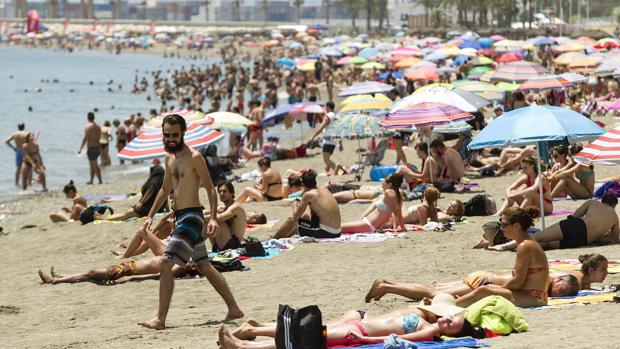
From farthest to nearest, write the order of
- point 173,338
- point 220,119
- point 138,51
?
point 138,51, point 220,119, point 173,338

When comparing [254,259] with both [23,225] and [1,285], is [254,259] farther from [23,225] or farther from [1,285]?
[23,225]

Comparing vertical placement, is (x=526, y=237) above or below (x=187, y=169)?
below

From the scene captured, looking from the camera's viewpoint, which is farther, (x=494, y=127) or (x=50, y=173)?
(x=50, y=173)

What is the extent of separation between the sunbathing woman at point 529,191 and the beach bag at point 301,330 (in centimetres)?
497

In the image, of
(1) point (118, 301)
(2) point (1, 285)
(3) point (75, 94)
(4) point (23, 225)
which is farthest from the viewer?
(3) point (75, 94)

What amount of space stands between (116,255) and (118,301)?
254cm

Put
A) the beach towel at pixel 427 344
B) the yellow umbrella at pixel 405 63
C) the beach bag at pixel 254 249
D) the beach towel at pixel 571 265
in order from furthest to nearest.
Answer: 1. the yellow umbrella at pixel 405 63
2. the beach bag at pixel 254 249
3. the beach towel at pixel 571 265
4. the beach towel at pixel 427 344

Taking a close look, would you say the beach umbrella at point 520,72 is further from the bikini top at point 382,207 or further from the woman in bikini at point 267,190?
the bikini top at point 382,207

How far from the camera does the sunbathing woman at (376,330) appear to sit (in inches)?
226

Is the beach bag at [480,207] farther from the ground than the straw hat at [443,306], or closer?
closer

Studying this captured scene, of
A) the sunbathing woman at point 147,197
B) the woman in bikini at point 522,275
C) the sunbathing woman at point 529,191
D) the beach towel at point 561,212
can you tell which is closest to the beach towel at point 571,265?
the woman in bikini at point 522,275

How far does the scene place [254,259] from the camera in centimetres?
1005

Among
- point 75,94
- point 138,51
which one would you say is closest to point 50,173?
point 75,94

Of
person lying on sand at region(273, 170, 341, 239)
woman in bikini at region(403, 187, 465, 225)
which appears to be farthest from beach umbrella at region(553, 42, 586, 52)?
person lying on sand at region(273, 170, 341, 239)
